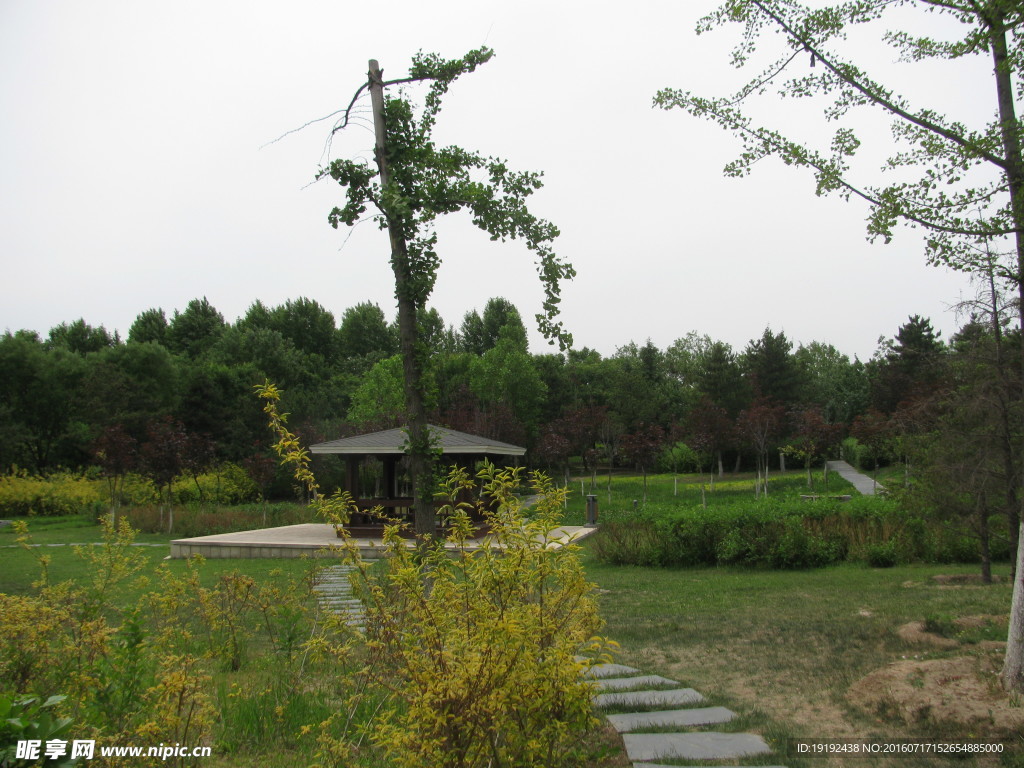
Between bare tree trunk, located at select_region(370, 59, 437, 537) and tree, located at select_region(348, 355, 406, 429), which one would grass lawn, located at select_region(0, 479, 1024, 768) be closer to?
bare tree trunk, located at select_region(370, 59, 437, 537)

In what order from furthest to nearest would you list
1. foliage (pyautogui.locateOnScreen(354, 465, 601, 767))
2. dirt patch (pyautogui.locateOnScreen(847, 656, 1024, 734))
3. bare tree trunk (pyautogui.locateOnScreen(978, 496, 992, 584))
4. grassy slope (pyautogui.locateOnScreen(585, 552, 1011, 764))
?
bare tree trunk (pyautogui.locateOnScreen(978, 496, 992, 584))
grassy slope (pyautogui.locateOnScreen(585, 552, 1011, 764))
dirt patch (pyautogui.locateOnScreen(847, 656, 1024, 734))
foliage (pyautogui.locateOnScreen(354, 465, 601, 767))

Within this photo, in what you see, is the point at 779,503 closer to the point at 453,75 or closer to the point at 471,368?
the point at 453,75

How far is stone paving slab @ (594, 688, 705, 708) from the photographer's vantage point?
12.6 feet

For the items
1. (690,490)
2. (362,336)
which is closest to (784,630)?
(690,490)

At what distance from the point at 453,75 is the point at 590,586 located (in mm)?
3806

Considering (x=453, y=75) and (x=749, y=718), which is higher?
(x=453, y=75)

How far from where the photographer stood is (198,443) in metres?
19.8

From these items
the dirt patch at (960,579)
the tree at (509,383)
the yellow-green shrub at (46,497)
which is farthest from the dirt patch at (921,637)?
the tree at (509,383)

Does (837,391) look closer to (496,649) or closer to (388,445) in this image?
(388,445)

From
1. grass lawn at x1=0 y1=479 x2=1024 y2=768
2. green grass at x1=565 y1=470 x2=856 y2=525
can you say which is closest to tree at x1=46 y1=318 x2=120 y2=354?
green grass at x1=565 y1=470 x2=856 y2=525

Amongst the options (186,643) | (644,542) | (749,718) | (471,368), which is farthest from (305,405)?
(749,718)

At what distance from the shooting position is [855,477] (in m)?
28.1

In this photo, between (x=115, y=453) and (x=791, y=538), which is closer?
(x=791, y=538)

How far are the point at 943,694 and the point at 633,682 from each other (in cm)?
163
